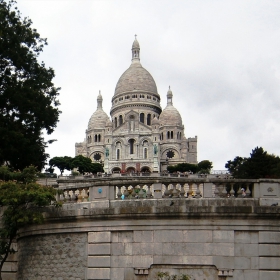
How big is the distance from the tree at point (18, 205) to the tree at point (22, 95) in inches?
510

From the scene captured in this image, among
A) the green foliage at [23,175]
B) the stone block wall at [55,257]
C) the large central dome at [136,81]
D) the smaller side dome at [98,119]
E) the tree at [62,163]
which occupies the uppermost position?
the large central dome at [136,81]

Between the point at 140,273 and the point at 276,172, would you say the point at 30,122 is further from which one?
the point at 276,172

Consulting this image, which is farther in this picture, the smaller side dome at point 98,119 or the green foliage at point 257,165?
the smaller side dome at point 98,119

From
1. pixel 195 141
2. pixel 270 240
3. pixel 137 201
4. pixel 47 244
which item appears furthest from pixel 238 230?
pixel 195 141

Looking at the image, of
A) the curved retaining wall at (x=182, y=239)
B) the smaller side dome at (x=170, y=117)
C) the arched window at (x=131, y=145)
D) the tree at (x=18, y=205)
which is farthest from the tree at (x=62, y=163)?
the curved retaining wall at (x=182, y=239)

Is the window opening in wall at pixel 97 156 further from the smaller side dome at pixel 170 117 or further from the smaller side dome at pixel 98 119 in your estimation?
the smaller side dome at pixel 170 117

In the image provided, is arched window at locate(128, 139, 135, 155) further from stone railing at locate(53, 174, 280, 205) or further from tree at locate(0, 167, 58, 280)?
stone railing at locate(53, 174, 280, 205)

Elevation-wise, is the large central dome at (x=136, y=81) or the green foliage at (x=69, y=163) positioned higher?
the large central dome at (x=136, y=81)

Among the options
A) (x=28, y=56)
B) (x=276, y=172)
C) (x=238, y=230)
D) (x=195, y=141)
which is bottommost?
(x=238, y=230)

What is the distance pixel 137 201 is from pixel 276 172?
4312 centimetres

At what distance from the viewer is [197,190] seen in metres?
15.3

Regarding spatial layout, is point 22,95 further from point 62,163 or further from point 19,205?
point 62,163

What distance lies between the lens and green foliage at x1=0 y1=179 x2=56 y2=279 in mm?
15641

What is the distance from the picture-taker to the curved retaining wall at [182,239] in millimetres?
14789
